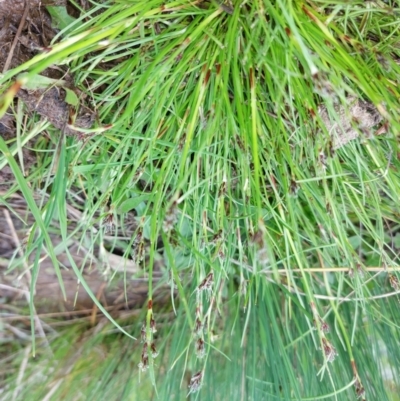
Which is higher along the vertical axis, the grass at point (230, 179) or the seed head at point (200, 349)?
the grass at point (230, 179)

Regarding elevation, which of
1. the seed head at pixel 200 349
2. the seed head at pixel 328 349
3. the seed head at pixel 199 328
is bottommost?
the seed head at pixel 200 349

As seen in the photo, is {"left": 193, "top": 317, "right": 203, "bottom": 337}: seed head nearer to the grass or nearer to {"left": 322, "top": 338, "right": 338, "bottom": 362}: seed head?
the grass

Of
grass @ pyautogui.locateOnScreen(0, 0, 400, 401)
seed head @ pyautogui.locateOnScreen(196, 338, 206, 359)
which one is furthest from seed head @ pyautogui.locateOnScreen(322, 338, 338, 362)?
seed head @ pyautogui.locateOnScreen(196, 338, 206, 359)

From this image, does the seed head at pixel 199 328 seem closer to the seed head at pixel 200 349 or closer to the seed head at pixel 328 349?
the seed head at pixel 200 349

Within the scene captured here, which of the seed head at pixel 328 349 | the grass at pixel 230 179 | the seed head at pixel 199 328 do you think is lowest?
the seed head at pixel 328 349

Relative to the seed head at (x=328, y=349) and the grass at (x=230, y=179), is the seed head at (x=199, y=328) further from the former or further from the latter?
the seed head at (x=328, y=349)

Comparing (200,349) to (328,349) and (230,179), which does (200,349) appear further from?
(230,179)

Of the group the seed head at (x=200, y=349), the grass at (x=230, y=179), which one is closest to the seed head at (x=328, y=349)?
the grass at (x=230, y=179)

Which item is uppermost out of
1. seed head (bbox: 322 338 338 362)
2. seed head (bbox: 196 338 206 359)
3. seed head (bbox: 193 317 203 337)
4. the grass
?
the grass

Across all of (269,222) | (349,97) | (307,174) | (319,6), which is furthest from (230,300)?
(319,6)

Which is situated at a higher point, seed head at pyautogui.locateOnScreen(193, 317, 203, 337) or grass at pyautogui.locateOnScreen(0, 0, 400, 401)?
grass at pyautogui.locateOnScreen(0, 0, 400, 401)
